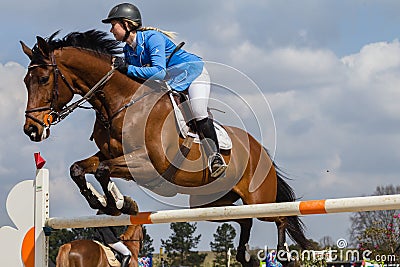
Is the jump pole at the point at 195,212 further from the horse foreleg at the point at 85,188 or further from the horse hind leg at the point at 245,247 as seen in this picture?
the horse hind leg at the point at 245,247

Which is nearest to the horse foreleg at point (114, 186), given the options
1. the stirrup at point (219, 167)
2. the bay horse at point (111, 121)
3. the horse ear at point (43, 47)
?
the bay horse at point (111, 121)

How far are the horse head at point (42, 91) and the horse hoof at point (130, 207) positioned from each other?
29.0 inches

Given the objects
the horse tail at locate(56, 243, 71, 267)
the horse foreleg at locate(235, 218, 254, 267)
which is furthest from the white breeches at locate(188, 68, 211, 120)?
the horse tail at locate(56, 243, 71, 267)

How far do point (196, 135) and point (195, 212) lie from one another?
3.37 feet

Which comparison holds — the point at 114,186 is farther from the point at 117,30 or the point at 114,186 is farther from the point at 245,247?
the point at 245,247

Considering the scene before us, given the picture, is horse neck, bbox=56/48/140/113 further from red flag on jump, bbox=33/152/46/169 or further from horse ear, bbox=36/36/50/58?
red flag on jump, bbox=33/152/46/169

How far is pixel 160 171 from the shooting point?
4.75 m

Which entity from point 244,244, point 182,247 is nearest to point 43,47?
Result: point 244,244

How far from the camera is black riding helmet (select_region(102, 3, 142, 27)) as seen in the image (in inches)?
191

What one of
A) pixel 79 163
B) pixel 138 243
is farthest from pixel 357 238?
pixel 79 163

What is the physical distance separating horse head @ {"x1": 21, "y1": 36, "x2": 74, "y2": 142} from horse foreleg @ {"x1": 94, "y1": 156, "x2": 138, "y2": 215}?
1.63ft

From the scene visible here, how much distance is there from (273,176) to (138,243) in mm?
2936

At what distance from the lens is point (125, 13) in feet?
15.9

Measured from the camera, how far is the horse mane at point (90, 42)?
199 inches
